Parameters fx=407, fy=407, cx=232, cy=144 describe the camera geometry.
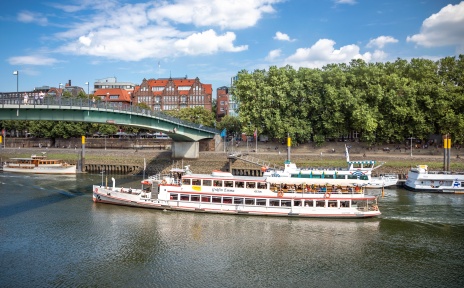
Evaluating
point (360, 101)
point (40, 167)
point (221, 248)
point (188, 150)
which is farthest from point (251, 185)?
point (40, 167)

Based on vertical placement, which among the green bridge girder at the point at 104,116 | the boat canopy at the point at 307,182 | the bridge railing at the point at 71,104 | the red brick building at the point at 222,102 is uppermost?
the red brick building at the point at 222,102

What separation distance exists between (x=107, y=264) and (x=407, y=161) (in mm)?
52436

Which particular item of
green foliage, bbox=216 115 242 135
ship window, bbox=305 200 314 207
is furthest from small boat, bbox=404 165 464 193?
green foliage, bbox=216 115 242 135

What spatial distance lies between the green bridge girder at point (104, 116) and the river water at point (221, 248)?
981cm

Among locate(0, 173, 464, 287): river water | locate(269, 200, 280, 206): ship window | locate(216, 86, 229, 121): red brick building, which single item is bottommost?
locate(0, 173, 464, 287): river water

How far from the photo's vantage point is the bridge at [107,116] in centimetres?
4210

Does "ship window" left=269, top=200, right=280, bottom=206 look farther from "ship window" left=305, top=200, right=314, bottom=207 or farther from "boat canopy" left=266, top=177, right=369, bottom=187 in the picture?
"ship window" left=305, top=200, right=314, bottom=207

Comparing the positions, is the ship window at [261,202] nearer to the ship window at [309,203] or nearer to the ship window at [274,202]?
the ship window at [274,202]

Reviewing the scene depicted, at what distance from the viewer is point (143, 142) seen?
3752 inches

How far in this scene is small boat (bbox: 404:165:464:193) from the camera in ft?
176

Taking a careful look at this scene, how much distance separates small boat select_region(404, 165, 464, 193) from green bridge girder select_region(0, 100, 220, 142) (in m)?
37.0

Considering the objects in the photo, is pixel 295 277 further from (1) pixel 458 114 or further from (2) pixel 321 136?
(1) pixel 458 114

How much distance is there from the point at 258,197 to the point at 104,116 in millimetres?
23133

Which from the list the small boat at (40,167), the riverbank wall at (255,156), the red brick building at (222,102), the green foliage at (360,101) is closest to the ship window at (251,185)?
the riverbank wall at (255,156)
